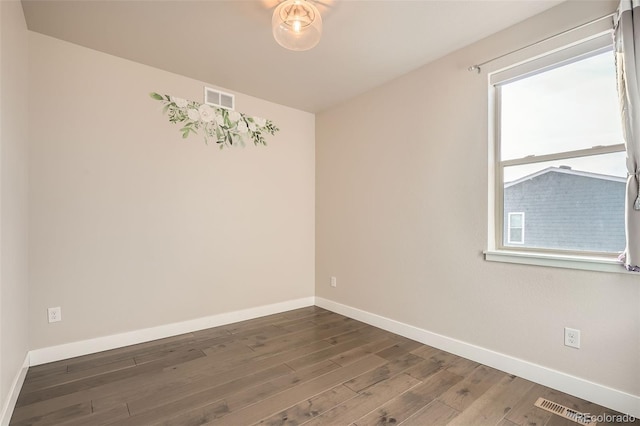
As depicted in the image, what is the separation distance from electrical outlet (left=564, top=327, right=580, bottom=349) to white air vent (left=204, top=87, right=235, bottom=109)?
3.70m

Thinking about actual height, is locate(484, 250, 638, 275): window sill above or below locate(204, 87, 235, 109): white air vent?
below

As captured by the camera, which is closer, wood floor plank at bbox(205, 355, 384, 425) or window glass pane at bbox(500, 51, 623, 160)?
wood floor plank at bbox(205, 355, 384, 425)

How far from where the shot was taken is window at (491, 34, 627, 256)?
2.04m

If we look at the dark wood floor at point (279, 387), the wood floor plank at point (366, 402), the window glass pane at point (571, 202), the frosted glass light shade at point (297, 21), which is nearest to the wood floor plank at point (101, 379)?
the dark wood floor at point (279, 387)

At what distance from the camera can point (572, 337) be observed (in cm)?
209

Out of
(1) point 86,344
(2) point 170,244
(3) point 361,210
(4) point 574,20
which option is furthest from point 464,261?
(1) point 86,344

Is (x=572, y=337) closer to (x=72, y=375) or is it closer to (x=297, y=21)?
(x=297, y=21)

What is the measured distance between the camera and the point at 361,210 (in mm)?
3682

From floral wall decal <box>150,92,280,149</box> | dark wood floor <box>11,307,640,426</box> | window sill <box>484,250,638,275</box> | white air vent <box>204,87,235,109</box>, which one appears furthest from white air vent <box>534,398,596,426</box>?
white air vent <box>204,87,235,109</box>

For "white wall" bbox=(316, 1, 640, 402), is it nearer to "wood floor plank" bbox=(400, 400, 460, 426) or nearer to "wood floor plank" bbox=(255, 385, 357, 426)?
"wood floor plank" bbox=(400, 400, 460, 426)

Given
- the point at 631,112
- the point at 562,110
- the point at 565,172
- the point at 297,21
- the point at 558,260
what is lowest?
the point at 558,260

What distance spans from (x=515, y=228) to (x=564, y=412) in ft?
4.12

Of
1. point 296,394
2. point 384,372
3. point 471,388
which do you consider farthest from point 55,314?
point 471,388

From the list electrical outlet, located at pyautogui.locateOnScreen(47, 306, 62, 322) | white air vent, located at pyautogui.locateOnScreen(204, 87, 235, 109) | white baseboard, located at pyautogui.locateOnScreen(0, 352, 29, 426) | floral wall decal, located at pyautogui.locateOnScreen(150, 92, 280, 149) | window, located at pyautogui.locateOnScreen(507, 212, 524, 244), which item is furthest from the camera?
white air vent, located at pyautogui.locateOnScreen(204, 87, 235, 109)
